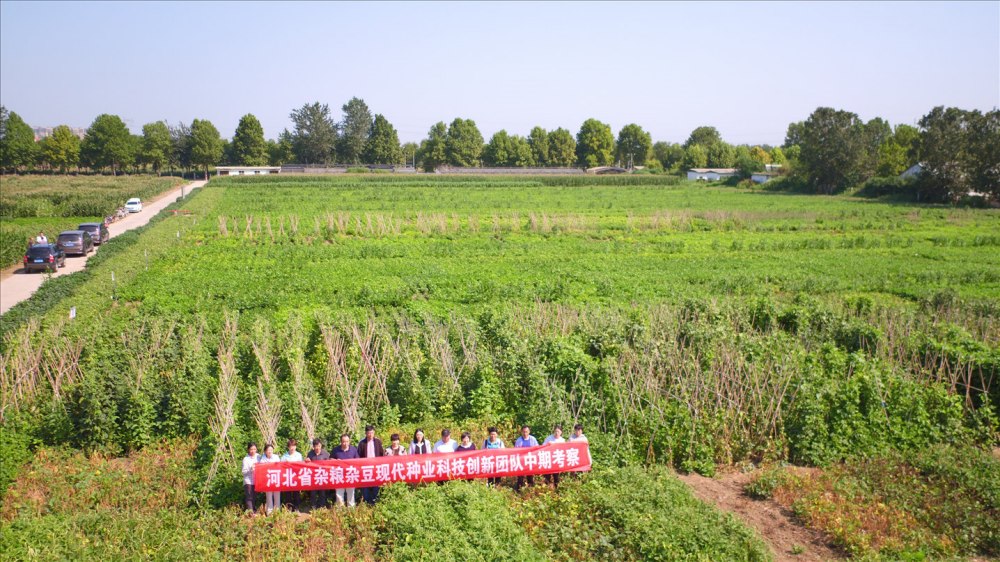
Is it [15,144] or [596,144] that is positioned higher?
[596,144]

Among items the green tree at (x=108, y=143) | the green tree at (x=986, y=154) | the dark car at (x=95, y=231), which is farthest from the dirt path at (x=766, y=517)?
the green tree at (x=108, y=143)

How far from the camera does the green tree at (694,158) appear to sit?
133250mm

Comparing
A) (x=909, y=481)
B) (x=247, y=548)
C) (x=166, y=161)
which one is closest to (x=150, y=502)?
(x=247, y=548)

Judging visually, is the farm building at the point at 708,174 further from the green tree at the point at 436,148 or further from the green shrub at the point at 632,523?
the green shrub at the point at 632,523

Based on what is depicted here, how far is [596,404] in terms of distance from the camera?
1405 centimetres

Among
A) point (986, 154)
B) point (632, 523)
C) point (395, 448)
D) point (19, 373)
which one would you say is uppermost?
point (986, 154)

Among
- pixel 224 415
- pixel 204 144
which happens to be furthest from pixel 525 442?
pixel 204 144

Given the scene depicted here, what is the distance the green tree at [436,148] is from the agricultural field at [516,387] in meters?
104

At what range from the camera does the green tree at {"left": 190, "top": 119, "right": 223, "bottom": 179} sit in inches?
4323

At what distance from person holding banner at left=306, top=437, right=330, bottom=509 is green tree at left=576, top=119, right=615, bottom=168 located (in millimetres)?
129463

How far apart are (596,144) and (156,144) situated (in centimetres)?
8100

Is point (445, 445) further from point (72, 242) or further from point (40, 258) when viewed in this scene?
point (72, 242)

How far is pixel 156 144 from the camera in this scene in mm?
110875

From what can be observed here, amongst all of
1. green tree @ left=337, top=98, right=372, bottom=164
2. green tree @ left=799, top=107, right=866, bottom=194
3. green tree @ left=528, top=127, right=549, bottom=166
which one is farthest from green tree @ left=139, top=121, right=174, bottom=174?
green tree @ left=799, top=107, right=866, bottom=194
